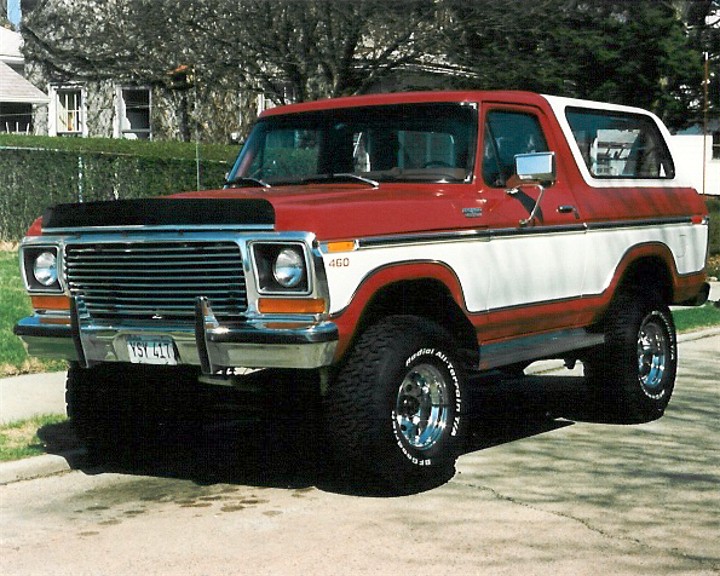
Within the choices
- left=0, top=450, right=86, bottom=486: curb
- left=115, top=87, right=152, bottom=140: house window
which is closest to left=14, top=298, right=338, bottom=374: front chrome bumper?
left=0, top=450, right=86, bottom=486: curb

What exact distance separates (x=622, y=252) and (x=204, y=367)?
11.7 feet

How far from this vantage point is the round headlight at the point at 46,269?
7.97m

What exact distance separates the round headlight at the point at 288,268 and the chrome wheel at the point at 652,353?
11.7ft

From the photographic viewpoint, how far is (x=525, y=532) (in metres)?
6.70

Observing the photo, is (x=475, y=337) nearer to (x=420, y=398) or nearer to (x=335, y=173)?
(x=420, y=398)

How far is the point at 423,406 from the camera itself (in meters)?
7.79

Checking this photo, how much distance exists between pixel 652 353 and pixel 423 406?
2.85 metres

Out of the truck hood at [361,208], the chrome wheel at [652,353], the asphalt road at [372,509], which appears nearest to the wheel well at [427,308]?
the truck hood at [361,208]

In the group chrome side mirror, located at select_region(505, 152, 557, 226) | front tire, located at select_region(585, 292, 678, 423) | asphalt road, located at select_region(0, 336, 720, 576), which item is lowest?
asphalt road, located at select_region(0, 336, 720, 576)

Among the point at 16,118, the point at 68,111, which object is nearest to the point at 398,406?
the point at 68,111

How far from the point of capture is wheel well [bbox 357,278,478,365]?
24.9ft

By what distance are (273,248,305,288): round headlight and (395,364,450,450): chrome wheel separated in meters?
0.94

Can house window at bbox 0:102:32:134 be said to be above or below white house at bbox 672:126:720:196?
above

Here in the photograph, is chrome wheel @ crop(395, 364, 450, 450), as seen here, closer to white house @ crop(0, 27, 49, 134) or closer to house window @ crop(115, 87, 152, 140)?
house window @ crop(115, 87, 152, 140)
